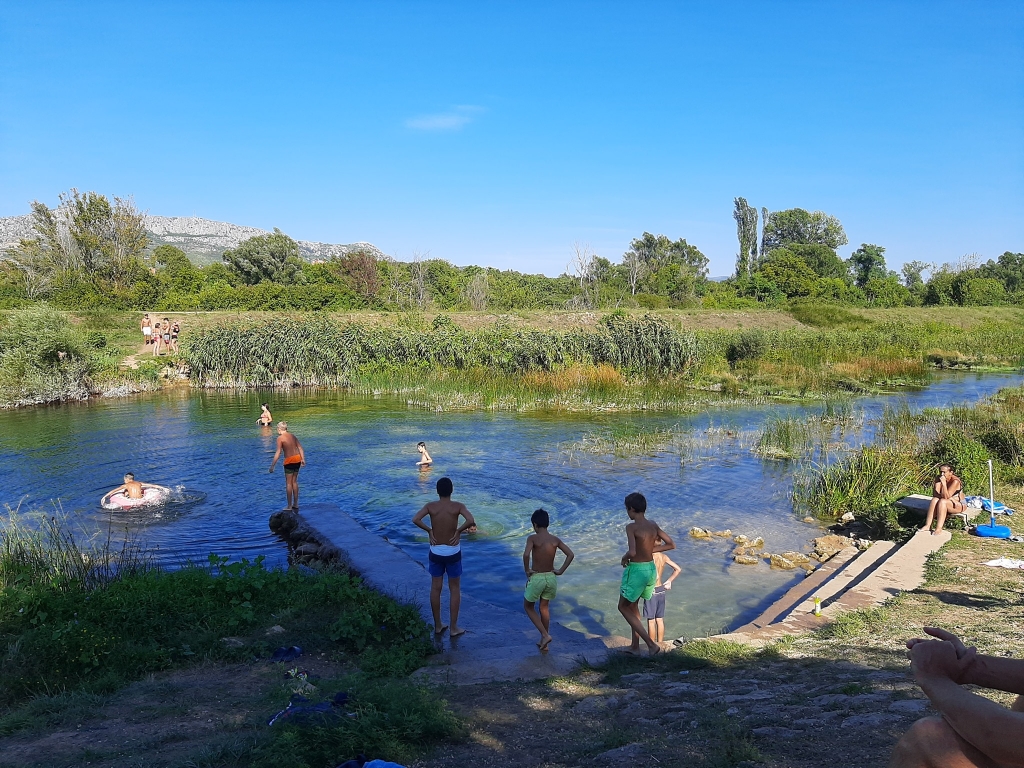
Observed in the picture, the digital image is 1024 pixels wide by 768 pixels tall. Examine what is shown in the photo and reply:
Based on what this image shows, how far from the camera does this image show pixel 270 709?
228 inches

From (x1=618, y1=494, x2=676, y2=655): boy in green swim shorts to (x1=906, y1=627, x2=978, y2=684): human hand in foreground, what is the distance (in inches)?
180

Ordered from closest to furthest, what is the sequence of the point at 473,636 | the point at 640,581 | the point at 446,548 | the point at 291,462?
the point at 640,581 → the point at 446,548 → the point at 473,636 → the point at 291,462

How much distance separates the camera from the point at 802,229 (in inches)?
3942

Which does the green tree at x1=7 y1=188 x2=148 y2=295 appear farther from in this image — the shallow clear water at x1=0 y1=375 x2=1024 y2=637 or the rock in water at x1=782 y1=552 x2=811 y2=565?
the rock in water at x1=782 y1=552 x2=811 y2=565

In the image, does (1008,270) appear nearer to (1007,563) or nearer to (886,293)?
(886,293)

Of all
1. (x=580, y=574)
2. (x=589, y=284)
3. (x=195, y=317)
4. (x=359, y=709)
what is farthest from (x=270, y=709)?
(x=589, y=284)

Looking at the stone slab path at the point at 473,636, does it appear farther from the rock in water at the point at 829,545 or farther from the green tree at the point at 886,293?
the green tree at the point at 886,293

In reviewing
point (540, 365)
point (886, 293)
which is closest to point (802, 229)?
point (886, 293)

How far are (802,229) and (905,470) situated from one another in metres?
94.8

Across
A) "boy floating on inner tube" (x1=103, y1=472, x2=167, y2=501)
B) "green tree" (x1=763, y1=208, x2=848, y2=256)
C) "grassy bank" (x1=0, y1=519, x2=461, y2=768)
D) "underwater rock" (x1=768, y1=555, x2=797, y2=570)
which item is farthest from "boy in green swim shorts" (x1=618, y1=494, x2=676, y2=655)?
"green tree" (x1=763, y1=208, x2=848, y2=256)

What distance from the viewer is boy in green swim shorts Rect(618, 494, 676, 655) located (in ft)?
24.6

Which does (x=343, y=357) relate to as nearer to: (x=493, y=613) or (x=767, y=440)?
(x=767, y=440)

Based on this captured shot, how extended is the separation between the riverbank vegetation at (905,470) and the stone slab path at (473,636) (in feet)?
23.5

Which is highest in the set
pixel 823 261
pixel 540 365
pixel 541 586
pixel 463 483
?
pixel 823 261
